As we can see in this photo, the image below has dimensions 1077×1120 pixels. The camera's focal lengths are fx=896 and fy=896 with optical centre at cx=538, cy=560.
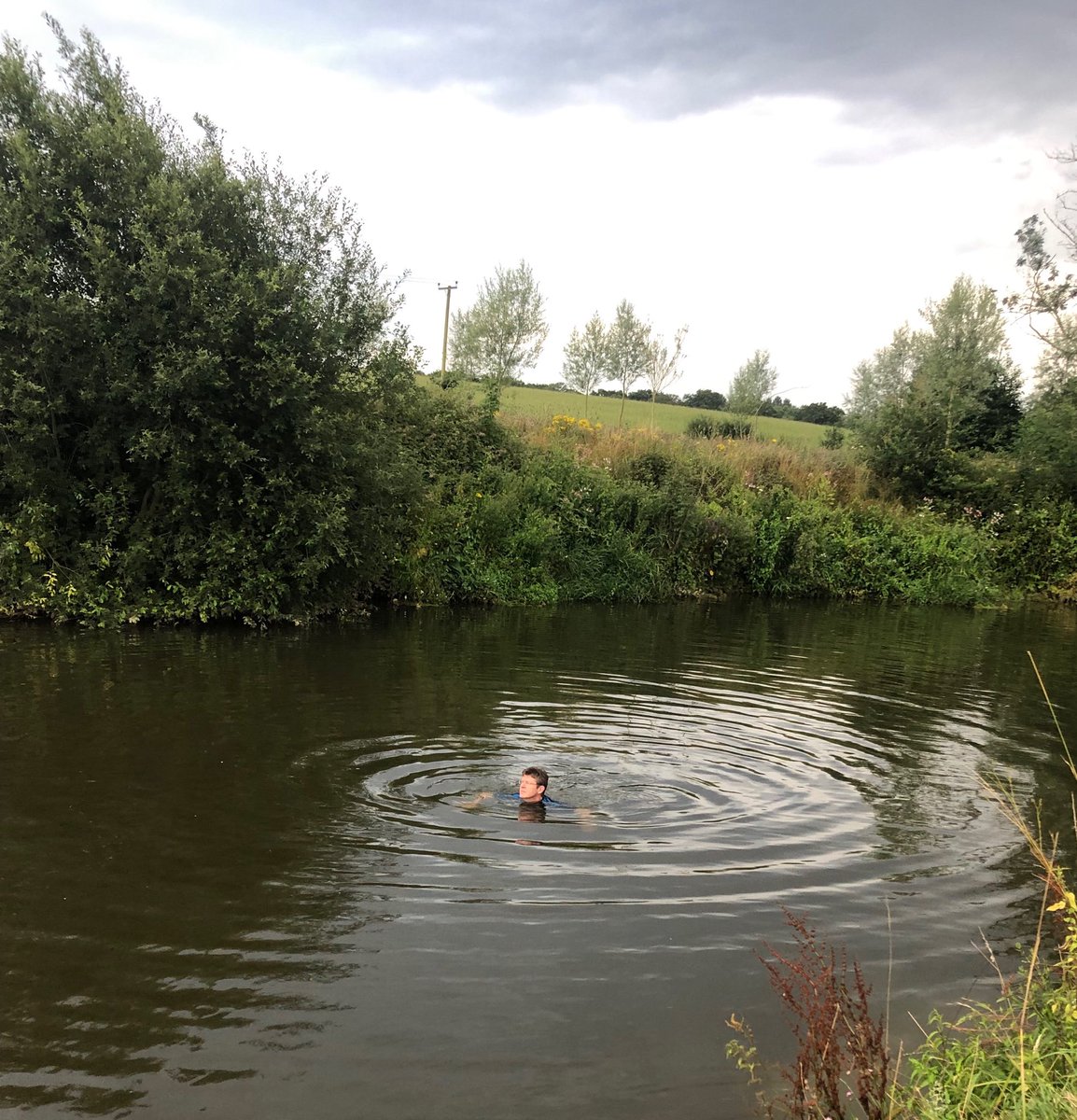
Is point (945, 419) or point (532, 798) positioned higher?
point (945, 419)

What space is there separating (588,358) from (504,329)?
4.35m

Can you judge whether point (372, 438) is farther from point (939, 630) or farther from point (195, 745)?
point (939, 630)

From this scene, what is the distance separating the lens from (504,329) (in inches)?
1670

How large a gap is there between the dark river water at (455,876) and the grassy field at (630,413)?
66.7 feet

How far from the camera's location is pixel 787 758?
31.9ft

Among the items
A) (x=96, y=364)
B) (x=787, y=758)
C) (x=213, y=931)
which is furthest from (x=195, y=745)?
(x=96, y=364)

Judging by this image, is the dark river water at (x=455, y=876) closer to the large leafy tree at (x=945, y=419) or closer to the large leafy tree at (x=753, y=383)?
the large leafy tree at (x=945, y=419)

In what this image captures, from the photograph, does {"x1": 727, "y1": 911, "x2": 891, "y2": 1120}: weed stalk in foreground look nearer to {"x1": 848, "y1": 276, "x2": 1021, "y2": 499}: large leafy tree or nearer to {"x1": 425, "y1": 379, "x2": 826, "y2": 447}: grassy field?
{"x1": 425, "y1": 379, "x2": 826, "y2": 447}: grassy field

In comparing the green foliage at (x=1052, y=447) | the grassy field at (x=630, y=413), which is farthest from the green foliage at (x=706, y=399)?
the green foliage at (x=1052, y=447)

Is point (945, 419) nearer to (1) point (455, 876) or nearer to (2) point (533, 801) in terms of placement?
(2) point (533, 801)

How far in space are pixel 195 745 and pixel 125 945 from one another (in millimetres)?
4096

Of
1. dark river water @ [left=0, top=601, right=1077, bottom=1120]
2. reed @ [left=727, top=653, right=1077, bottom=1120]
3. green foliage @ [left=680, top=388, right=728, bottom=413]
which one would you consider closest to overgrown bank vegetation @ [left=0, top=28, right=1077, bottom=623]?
dark river water @ [left=0, top=601, right=1077, bottom=1120]

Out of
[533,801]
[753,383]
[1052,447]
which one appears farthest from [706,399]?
[533,801]

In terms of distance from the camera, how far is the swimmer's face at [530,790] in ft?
25.5
